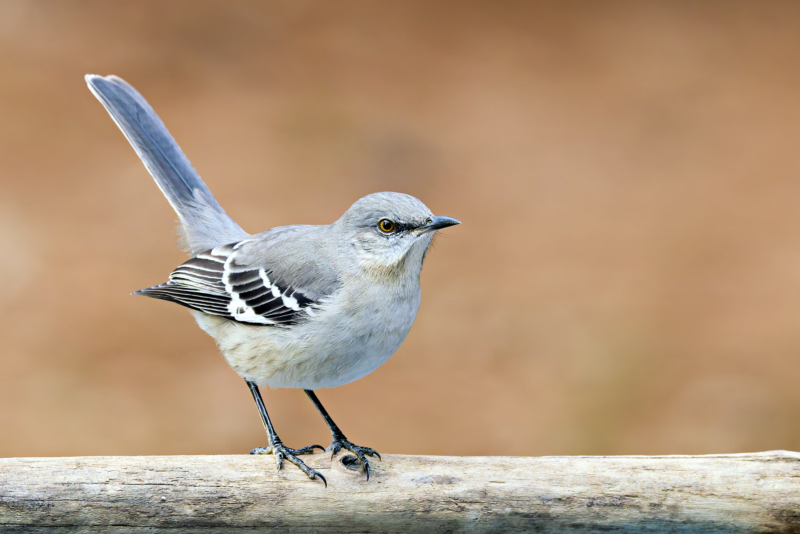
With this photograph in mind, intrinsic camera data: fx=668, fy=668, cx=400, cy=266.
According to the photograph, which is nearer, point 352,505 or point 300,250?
point 352,505

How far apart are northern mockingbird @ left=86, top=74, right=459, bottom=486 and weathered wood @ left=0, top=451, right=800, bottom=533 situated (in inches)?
6.4

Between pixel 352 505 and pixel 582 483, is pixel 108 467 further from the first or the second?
pixel 582 483

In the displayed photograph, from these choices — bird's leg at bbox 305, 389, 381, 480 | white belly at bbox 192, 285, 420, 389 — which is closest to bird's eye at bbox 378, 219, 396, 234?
white belly at bbox 192, 285, 420, 389

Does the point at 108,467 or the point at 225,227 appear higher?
the point at 225,227

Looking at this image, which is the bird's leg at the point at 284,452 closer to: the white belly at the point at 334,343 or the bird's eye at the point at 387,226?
the white belly at the point at 334,343

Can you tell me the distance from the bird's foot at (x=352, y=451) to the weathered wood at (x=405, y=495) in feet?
0.14

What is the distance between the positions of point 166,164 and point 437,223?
1.94 metres

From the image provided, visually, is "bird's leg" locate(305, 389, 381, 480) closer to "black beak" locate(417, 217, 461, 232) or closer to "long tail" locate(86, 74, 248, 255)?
"black beak" locate(417, 217, 461, 232)

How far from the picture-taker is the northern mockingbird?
2951mm

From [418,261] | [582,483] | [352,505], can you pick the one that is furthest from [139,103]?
[582,483]

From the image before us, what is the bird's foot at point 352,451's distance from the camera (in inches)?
124

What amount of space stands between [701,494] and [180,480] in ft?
7.83

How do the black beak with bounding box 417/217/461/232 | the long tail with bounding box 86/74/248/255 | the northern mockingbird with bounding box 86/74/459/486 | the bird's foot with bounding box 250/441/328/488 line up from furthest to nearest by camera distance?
1. the long tail with bounding box 86/74/248/255
2. the bird's foot with bounding box 250/441/328/488
3. the northern mockingbird with bounding box 86/74/459/486
4. the black beak with bounding box 417/217/461/232

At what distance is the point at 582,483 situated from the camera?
10.2 ft
